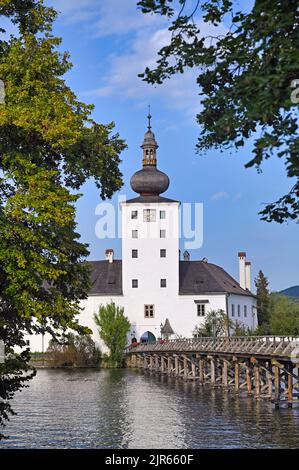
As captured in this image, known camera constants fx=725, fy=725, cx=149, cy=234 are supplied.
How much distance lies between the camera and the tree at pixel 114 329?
67.9m

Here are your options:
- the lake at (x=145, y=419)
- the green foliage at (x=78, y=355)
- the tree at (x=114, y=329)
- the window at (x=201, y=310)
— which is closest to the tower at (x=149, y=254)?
the window at (x=201, y=310)

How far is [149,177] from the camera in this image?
7431 centimetres

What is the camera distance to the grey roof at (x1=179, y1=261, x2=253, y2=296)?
242 feet

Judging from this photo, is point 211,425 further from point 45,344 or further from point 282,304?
point 282,304

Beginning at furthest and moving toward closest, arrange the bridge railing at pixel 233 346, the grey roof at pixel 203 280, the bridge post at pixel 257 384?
the grey roof at pixel 203 280
the bridge post at pixel 257 384
the bridge railing at pixel 233 346

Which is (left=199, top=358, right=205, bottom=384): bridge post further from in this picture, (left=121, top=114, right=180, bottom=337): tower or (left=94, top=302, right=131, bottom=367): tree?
(left=121, top=114, right=180, bottom=337): tower

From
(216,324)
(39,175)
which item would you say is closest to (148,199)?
(216,324)

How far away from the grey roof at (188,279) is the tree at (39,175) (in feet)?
181

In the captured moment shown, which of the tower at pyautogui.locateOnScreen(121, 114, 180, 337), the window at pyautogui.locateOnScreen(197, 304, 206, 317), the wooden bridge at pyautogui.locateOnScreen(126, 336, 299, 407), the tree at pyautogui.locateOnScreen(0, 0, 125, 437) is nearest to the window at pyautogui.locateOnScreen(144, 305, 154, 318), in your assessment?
the tower at pyautogui.locateOnScreen(121, 114, 180, 337)

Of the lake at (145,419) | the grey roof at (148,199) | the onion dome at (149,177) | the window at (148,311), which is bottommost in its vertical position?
the lake at (145,419)

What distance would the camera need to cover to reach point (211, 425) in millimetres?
25438

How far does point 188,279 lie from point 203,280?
5.12 feet

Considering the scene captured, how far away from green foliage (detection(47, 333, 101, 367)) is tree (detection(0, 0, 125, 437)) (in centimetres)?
5233

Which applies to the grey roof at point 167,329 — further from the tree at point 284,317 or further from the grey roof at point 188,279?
the tree at point 284,317
